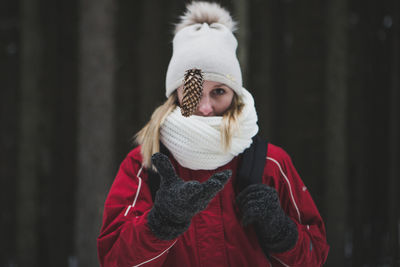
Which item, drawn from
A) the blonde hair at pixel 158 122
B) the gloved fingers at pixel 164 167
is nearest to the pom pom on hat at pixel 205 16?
the blonde hair at pixel 158 122

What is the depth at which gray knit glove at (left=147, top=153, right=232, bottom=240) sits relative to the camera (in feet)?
4.01

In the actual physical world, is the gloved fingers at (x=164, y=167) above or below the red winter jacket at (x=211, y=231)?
above

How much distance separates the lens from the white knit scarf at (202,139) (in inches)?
56.9

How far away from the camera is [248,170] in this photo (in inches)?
61.8

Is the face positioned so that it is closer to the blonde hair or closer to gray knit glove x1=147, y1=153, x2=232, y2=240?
the blonde hair

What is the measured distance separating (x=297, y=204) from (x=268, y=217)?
24 cm

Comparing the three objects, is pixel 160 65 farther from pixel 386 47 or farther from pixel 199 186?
pixel 199 186

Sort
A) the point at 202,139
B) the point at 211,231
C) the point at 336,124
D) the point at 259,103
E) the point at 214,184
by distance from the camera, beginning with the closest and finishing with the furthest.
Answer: the point at 214,184, the point at 202,139, the point at 211,231, the point at 336,124, the point at 259,103

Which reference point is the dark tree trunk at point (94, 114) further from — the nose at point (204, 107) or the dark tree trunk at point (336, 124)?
the dark tree trunk at point (336, 124)

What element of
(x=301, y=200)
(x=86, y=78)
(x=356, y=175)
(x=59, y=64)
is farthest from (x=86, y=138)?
(x=356, y=175)

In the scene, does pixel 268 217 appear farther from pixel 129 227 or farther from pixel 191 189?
pixel 129 227

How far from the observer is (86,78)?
13.4 feet

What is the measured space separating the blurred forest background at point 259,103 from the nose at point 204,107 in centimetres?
379

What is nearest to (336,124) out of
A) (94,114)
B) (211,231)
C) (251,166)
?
(94,114)
